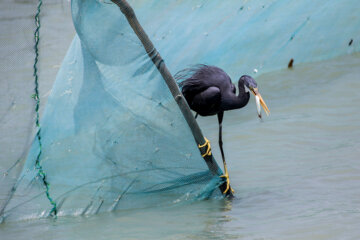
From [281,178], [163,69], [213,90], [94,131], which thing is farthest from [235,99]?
[94,131]

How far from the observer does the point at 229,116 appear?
240 inches

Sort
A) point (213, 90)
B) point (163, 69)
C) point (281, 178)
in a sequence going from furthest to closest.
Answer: point (281, 178) → point (213, 90) → point (163, 69)

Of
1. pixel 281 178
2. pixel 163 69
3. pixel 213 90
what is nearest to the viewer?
pixel 163 69

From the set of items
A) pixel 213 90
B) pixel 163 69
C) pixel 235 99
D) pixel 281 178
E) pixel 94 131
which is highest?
pixel 163 69

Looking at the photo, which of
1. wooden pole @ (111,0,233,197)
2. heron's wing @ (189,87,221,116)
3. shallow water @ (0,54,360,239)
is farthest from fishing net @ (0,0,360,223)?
heron's wing @ (189,87,221,116)

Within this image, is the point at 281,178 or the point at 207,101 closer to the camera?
the point at 207,101

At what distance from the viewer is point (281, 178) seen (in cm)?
441

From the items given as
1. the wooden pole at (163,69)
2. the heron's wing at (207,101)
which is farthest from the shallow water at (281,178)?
the heron's wing at (207,101)

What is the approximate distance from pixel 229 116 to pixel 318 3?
4.28 feet

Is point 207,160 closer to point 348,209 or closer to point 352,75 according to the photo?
point 348,209

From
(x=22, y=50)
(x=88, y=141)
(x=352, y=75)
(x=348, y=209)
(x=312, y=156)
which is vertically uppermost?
(x=22, y=50)

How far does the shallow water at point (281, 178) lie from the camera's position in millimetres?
3506

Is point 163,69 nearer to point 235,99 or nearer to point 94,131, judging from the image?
point 94,131

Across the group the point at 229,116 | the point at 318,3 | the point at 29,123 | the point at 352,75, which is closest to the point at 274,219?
the point at 29,123
